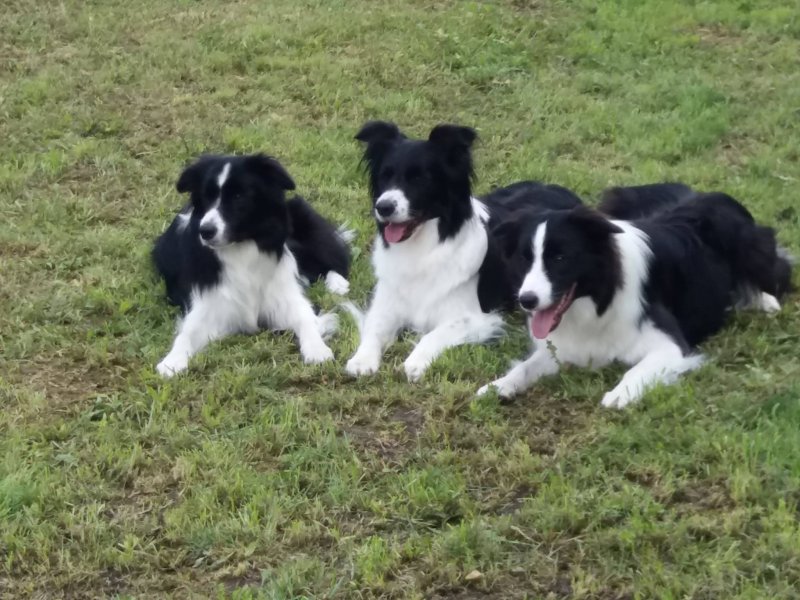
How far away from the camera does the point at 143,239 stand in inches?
296

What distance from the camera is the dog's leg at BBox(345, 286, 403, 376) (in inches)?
217

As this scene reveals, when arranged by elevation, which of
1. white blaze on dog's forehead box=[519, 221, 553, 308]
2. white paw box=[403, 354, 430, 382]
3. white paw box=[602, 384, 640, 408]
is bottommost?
white paw box=[403, 354, 430, 382]

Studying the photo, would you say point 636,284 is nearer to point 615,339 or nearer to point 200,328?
point 615,339

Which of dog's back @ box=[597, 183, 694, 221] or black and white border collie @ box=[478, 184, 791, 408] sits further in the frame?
dog's back @ box=[597, 183, 694, 221]

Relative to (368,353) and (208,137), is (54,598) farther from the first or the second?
(208,137)

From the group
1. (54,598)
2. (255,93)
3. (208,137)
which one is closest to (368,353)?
(54,598)

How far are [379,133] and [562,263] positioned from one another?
1.62 m

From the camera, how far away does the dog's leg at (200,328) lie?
5.73 meters

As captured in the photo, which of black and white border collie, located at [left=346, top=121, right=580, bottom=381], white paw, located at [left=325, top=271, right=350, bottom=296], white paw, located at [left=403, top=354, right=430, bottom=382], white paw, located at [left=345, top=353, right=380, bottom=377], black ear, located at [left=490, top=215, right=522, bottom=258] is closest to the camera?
black ear, located at [left=490, top=215, right=522, bottom=258]

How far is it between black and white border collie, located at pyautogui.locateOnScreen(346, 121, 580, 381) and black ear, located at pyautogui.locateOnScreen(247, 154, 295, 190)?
1.66 feet

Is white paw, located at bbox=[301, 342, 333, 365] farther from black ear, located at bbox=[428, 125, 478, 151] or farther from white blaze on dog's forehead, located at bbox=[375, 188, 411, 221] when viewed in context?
black ear, located at bbox=[428, 125, 478, 151]

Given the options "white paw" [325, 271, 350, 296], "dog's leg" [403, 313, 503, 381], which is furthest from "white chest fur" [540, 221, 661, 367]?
"white paw" [325, 271, 350, 296]

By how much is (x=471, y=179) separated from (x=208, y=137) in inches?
170

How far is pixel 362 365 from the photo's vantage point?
5.51 metres
